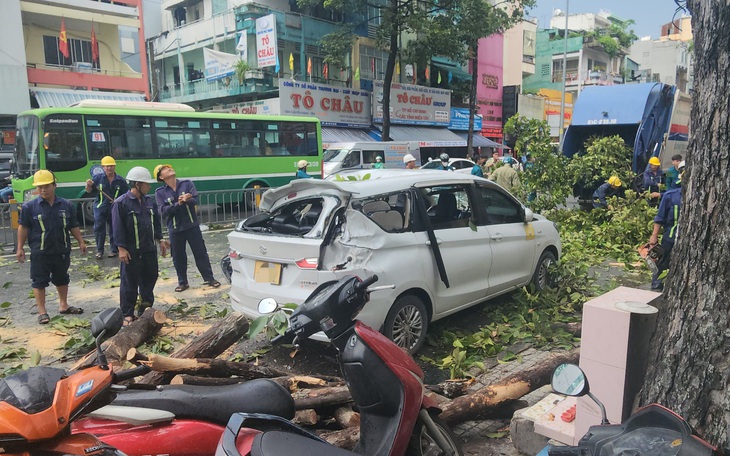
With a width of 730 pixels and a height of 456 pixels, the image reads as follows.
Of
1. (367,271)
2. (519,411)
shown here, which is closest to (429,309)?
(367,271)

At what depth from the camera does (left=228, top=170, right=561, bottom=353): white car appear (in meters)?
4.39

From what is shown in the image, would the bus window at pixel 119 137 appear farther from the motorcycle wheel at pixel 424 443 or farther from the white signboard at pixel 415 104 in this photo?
the white signboard at pixel 415 104

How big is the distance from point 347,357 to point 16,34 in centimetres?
2539

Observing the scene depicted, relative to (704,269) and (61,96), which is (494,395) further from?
(61,96)

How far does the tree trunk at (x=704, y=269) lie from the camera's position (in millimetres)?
2514

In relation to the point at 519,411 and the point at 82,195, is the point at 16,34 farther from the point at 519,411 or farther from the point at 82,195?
the point at 519,411

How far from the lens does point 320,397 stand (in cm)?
337

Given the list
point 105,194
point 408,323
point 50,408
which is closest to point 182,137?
point 105,194

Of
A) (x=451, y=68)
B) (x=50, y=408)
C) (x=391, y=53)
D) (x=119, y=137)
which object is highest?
(x=451, y=68)

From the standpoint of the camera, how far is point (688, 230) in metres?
2.70

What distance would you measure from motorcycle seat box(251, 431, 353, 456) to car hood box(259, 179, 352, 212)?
→ 2713 mm

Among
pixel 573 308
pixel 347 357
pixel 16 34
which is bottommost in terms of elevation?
pixel 573 308

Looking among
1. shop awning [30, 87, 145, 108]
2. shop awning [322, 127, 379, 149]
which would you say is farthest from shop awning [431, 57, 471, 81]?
shop awning [30, 87, 145, 108]

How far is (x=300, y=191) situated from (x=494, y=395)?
2.60 m
